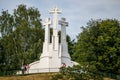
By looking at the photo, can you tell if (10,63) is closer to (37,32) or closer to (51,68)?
(37,32)

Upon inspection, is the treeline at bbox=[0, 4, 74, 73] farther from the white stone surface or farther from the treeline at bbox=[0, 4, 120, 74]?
the white stone surface

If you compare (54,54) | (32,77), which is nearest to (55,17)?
(54,54)

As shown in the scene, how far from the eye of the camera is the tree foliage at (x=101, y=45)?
2844 inches

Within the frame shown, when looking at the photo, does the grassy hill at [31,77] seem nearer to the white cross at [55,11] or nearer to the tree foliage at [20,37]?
the white cross at [55,11]

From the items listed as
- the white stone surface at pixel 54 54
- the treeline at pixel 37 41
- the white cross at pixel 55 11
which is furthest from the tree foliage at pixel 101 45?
the white cross at pixel 55 11

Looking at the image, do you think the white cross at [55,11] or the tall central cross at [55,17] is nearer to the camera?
the tall central cross at [55,17]

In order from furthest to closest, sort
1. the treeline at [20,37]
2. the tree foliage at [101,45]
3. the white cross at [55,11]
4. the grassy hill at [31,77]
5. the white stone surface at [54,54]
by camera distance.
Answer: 1. the treeline at [20,37]
2. the tree foliage at [101,45]
3. the white cross at [55,11]
4. the white stone surface at [54,54]
5. the grassy hill at [31,77]

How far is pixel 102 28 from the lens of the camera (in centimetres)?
7569

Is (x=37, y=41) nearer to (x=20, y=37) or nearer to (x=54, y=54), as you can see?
(x=20, y=37)

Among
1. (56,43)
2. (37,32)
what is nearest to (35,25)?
(37,32)

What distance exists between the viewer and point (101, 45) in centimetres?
7350

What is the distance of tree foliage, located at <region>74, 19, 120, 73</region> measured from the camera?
237 feet

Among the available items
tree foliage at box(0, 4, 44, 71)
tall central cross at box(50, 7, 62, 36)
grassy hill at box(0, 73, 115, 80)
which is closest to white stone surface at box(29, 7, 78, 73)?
tall central cross at box(50, 7, 62, 36)

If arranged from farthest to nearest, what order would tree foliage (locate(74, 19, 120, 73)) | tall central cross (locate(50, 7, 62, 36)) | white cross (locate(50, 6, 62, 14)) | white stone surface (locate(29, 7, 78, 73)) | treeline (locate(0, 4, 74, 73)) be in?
treeline (locate(0, 4, 74, 73)) < tree foliage (locate(74, 19, 120, 73)) < white cross (locate(50, 6, 62, 14)) < tall central cross (locate(50, 7, 62, 36)) < white stone surface (locate(29, 7, 78, 73))
